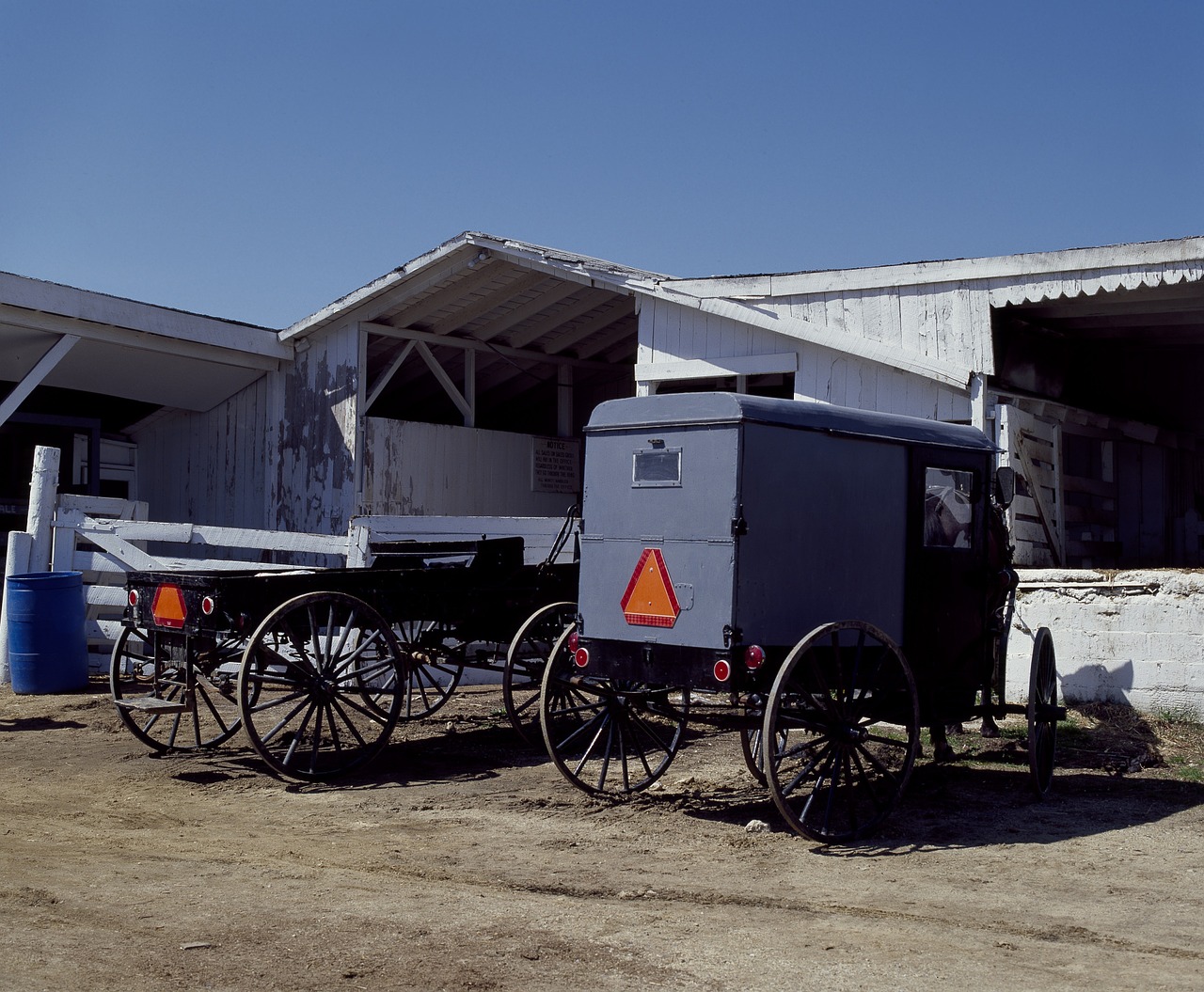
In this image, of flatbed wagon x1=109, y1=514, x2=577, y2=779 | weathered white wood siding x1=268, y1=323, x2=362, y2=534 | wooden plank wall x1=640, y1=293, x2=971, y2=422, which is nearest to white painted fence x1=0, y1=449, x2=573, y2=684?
flatbed wagon x1=109, y1=514, x2=577, y2=779

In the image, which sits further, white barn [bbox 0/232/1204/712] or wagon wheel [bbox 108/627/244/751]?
white barn [bbox 0/232/1204/712]

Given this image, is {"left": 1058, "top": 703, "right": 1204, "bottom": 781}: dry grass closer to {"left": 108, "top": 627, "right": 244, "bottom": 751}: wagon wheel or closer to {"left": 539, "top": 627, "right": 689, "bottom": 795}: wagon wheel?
{"left": 539, "top": 627, "right": 689, "bottom": 795}: wagon wheel

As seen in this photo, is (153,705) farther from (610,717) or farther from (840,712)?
(840,712)

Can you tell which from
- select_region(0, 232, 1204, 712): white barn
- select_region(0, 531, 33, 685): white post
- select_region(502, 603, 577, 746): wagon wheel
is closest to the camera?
select_region(502, 603, 577, 746): wagon wheel

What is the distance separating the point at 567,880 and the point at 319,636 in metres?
3.42

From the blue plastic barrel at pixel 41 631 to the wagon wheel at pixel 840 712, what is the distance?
23.4 feet

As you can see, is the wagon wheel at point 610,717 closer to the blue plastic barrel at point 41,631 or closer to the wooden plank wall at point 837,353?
the wooden plank wall at point 837,353

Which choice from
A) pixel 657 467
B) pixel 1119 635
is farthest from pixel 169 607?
pixel 1119 635

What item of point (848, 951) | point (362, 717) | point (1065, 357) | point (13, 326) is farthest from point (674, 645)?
point (13, 326)

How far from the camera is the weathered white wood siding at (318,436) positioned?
15.6 m

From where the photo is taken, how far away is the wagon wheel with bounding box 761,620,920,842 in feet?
20.5

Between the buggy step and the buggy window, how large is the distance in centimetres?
463

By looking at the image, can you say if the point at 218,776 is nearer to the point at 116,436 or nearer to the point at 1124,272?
the point at 1124,272

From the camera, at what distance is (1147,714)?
32.8 ft
